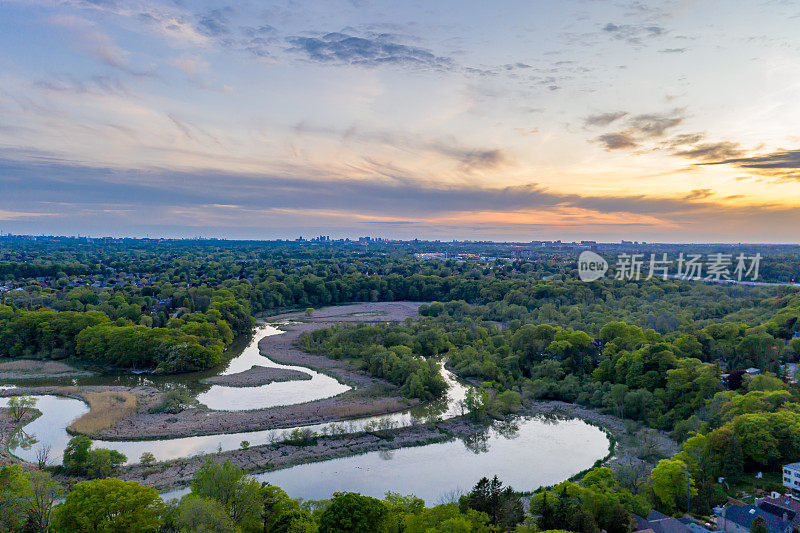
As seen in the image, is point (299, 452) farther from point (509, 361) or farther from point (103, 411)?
point (509, 361)

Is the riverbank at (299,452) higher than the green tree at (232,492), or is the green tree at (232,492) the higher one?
the green tree at (232,492)

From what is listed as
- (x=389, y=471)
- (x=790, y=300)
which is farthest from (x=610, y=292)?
(x=389, y=471)

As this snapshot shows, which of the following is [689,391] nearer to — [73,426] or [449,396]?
[449,396]

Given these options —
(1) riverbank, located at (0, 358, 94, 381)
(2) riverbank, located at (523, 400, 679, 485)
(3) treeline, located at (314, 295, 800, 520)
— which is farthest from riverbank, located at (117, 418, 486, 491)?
(1) riverbank, located at (0, 358, 94, 381)

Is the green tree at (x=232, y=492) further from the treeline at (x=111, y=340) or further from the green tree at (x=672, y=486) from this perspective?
the treeline at (x=111, y=340)

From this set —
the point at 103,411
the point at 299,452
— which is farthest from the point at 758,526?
the point at 103,411

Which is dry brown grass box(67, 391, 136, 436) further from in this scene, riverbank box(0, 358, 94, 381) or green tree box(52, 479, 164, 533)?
green tree box(52, 479, 164, 533)

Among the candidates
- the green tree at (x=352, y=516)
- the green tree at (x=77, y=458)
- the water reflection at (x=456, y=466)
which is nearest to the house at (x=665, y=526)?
the water reflection at (x=456, y=466)
